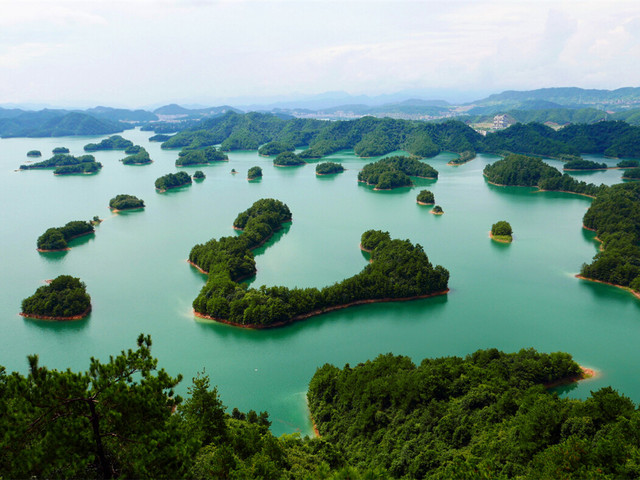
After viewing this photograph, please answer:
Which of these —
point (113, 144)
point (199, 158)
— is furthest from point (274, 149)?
point (113, 144)

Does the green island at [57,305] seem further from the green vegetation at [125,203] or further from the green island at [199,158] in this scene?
the green island at [199,158]

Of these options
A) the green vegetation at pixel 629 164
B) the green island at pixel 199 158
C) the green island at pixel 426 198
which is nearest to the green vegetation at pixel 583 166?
the green vegetation at pixel 629 164

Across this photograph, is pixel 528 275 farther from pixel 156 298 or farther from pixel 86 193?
pixel 86 193

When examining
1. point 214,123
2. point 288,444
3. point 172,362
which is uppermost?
point 214,123

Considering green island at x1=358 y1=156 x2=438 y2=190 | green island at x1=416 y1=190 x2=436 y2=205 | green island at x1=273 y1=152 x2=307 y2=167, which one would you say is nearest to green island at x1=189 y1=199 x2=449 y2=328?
A: green island at x1=416 y1=190 x2=436 y2=205

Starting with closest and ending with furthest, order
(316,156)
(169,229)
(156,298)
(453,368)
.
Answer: (453,368) < (156,298) < (169,229) < (316,156)

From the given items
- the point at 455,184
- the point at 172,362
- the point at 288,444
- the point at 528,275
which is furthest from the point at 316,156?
the point at 288,444

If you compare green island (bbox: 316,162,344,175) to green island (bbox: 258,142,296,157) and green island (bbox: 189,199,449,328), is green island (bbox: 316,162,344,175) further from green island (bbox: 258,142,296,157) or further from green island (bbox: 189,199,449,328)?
green island (bbox: 189,199,449,328)

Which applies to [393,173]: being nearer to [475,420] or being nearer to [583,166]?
[583,166]
